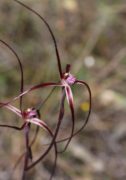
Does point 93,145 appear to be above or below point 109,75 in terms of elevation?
below

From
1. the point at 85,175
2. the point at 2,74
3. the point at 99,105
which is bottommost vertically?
the point at 85,175

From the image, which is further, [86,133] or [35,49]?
[35,49]

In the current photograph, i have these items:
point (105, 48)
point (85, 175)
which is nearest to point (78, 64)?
point (85, 175)

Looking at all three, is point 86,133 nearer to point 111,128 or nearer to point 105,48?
point 111,128

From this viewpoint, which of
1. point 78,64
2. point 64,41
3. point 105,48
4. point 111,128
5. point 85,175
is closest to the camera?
point 85,175

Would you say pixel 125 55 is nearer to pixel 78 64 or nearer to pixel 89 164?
pixel 78 64

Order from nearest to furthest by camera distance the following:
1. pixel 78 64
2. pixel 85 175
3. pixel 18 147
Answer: pixel 18 147, pixel 85 175, pixel 78 64

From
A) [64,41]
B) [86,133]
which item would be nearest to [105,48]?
[64,41]
